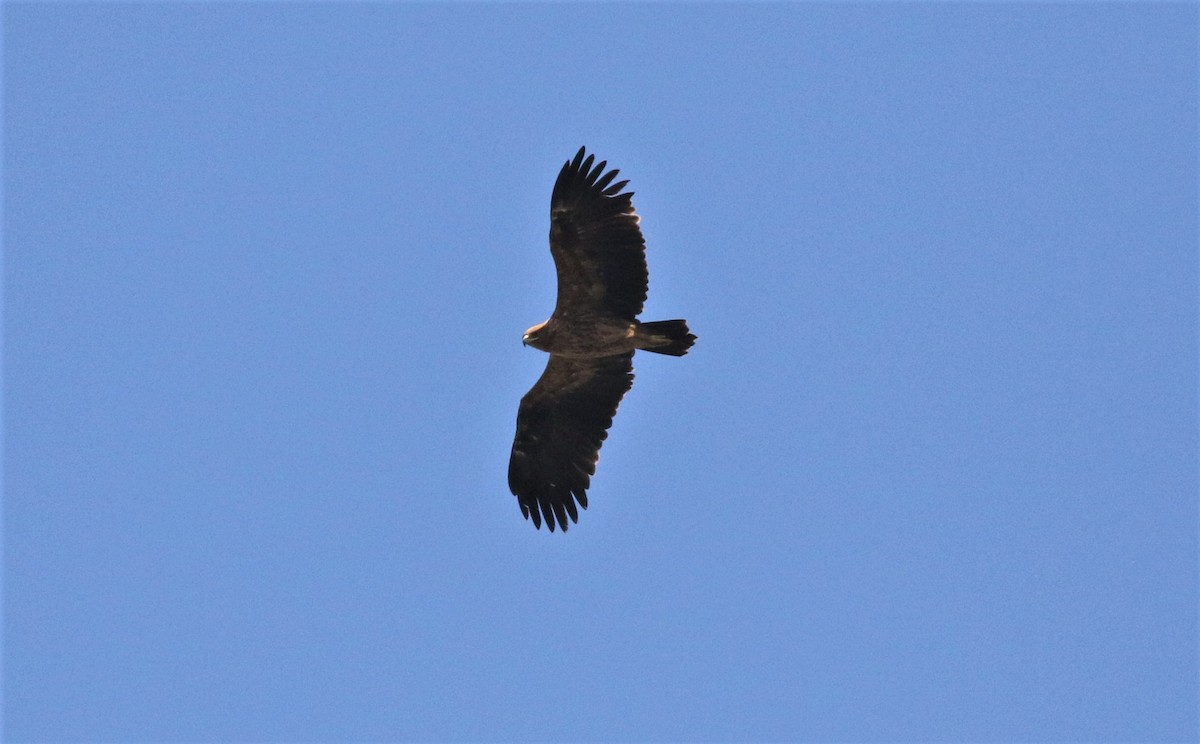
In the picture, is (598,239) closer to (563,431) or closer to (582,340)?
(582,340)

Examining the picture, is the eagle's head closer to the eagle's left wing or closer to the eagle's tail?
the eagle's left wing

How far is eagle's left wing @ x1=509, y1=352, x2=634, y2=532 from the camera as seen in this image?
827 inches

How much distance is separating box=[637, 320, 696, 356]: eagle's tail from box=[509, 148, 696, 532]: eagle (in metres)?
0.01

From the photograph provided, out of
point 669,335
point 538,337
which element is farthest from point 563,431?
point 669,335

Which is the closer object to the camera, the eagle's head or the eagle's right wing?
the eagle's right wing

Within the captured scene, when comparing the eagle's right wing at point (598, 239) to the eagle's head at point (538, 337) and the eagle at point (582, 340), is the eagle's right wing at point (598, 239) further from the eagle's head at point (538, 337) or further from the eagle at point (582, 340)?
the eagle's head at point (538, 337)

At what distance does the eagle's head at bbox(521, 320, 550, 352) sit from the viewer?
67.3ft

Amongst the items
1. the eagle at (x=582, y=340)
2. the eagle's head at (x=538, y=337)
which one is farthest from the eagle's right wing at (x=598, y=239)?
the eagle's head at (x=538, y=337)

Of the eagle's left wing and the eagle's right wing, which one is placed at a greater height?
the eagle's right wing

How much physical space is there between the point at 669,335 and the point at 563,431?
251 centimetres

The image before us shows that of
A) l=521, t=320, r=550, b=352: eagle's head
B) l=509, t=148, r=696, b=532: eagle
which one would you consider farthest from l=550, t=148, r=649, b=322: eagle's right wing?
l=521, t=320, r=550, b=352: eagle's head

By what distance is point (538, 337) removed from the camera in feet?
67.5

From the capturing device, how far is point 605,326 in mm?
20078

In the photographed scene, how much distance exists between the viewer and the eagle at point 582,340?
19.6 m
